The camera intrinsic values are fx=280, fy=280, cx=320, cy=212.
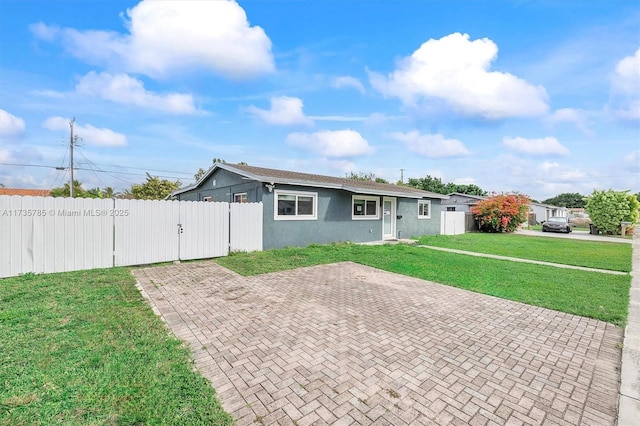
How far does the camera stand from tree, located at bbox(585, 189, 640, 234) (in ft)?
65.7

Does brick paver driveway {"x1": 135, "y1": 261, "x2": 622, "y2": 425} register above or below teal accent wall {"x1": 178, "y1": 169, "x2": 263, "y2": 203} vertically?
below

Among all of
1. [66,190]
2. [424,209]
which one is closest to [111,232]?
[424,209]

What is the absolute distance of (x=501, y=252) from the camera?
1166 centimetres

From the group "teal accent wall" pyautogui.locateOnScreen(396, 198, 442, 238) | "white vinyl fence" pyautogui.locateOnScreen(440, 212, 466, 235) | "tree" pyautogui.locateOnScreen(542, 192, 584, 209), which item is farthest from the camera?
"tree" pyautogui.locateOnScreen(542, 192, 584, 209)

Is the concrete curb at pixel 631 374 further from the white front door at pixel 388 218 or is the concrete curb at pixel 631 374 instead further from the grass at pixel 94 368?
the white front door at pixel 388 218

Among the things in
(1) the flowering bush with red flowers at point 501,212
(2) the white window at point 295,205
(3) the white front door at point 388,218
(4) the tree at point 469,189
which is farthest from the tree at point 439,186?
(2) the white window at point 295,205

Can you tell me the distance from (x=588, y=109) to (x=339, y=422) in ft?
58.8

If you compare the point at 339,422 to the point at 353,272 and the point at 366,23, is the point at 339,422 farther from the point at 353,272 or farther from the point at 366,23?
the point at 366,23

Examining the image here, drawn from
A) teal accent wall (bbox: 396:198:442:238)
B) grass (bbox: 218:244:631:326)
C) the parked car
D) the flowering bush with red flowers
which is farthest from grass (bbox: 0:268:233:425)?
the parked car

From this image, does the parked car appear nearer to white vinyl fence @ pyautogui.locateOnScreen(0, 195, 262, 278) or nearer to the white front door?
the white front door

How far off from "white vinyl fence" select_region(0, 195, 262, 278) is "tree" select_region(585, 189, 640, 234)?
25.6m

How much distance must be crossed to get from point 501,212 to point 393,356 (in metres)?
22.1

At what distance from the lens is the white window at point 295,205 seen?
11078 mm

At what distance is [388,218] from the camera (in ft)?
51.3
